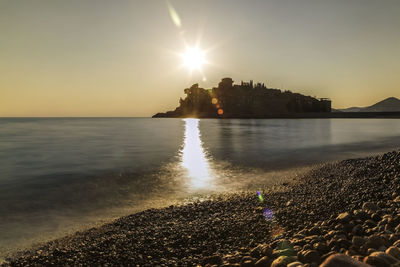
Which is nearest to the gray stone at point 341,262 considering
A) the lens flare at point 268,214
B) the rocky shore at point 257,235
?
the rocky shore at point 257,235

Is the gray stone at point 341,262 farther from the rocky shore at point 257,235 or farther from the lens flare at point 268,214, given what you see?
the lens flare at point 268,214

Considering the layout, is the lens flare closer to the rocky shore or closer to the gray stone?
the rocky shore

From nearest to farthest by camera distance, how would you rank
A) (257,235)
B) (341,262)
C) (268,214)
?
1. (341,262)
2. (257,235)
3. (268,214)

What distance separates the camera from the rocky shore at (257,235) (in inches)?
180

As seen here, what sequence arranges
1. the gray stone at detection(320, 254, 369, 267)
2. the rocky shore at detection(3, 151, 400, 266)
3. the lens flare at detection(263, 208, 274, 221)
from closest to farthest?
1. the gray stone at detection(320, 254, 369, 267)
2. the rocky shore at detection(3, 151, 400, 266)
3. the lens flare at detection(263, 208, 274, 221)

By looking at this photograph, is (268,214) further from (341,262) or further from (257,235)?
(341,262)

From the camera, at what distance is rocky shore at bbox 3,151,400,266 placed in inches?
180

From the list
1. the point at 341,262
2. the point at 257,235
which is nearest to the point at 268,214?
the point at 257,235

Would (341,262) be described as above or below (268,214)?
above

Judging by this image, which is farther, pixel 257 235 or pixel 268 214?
pixel 268 214

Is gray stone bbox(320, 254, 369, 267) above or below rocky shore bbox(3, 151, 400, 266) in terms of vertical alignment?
above

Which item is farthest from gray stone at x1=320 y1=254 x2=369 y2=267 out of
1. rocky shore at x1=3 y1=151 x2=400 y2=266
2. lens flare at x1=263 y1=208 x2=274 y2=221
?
lens flare at x1=263 y1=208 x2=274 y2=221

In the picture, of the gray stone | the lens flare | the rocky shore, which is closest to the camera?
the gray stone

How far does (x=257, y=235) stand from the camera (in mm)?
6762
